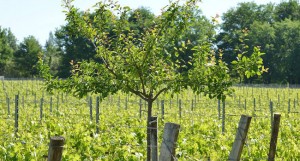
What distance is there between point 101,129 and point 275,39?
2323 inches

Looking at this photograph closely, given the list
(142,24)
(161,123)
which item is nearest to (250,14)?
(161,123)

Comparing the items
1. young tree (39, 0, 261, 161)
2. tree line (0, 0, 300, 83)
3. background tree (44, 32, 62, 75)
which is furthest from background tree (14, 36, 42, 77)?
young tree (39, 0, 261, 161)

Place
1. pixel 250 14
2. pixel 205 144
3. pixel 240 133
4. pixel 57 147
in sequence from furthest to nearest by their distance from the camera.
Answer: pixel 250 14
pixel 205 144
pixel 240 133
pixel 57 147

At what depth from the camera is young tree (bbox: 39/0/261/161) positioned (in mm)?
5801

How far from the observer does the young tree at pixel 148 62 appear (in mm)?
5801

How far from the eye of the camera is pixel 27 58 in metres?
70.9

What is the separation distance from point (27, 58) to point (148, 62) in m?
67.4

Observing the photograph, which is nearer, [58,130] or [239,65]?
[239,65]

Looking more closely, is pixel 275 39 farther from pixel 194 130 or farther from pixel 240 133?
pixel 240 133

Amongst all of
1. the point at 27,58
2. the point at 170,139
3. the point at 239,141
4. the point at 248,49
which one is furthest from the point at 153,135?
the point at 27,58

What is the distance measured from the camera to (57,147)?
344cm

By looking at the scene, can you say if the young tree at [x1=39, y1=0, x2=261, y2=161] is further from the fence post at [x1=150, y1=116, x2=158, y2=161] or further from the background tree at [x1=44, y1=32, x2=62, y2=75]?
the background tree at [x1=44, y1=32, x2=62, y2=75]

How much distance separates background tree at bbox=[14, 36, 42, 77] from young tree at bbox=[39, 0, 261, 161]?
63351 millimetres

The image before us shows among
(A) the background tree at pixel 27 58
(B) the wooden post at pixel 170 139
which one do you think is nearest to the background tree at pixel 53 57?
Result: (A) the background tree at pixel 27 58
